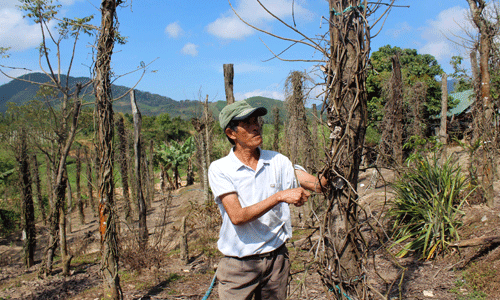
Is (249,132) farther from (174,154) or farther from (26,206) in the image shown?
(174,154)

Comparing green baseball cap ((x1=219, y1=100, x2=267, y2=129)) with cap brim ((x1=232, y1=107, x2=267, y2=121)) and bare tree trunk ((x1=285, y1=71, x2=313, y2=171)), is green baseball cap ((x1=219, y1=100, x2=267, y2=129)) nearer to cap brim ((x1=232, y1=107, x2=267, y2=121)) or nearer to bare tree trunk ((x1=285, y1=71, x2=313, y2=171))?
cap brim ((x1=232, y1=107, x2=267, y2=121))

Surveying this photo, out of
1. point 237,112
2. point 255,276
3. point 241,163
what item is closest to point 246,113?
point 237,112

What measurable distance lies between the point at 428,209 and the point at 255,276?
441cm

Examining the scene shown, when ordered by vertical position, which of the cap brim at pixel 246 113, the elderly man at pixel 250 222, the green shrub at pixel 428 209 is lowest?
the green shrub at pixel 428 209

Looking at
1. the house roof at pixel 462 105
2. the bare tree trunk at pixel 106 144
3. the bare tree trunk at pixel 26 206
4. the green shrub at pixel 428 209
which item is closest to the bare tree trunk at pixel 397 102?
the green shrub at pixel 428 209

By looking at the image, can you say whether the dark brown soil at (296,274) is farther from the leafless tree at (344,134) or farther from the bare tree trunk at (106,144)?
the bare tree trunk at (106,144)

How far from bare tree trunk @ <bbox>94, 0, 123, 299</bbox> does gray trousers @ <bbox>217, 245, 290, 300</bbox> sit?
2.46 m

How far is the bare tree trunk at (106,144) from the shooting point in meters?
4.15

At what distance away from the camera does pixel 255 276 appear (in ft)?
7.25

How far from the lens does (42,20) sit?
7.45m

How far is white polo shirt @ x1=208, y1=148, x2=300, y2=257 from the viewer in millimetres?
2176

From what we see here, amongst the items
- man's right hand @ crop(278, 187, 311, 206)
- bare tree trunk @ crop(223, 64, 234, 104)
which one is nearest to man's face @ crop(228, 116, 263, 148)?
man's right hand @ crop(278, 187, 311, 206)

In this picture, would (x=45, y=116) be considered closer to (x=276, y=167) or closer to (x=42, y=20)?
(x=42, y=20)

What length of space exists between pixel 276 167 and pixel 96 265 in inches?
343
